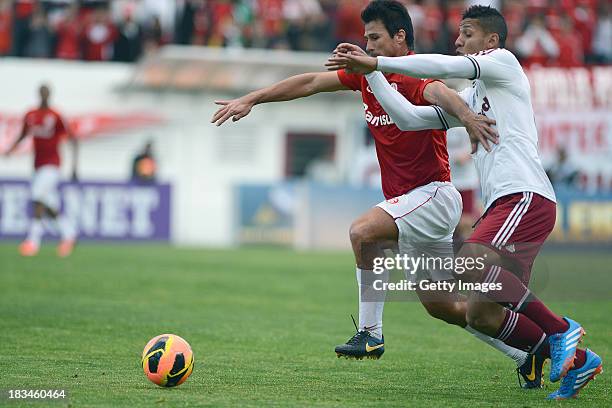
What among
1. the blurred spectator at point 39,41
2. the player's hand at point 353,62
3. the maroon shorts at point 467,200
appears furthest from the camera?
the blurred spectator at point 39,41

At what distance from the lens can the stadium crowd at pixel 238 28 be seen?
27953 mm

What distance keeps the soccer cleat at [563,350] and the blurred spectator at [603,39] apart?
2510 cm

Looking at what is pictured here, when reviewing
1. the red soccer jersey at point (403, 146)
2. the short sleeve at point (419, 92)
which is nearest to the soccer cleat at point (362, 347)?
the red soccer jersey at point (403, 146)

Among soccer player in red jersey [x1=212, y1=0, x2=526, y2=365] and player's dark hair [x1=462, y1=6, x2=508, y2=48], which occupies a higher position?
player's dark hair [x1=462, y1=6, x2=508, y2=48]

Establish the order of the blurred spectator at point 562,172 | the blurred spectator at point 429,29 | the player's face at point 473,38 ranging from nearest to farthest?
the player's face at point 473,38, the blurred spectator at point 562,172, the blurred spectator at point 429,29

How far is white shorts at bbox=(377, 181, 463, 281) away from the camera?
25.4 feet

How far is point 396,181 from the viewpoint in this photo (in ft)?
26.0

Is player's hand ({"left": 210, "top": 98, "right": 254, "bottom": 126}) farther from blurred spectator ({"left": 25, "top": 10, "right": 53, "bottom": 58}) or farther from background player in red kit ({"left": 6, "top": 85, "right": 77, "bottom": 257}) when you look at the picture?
blurred spectator ({"left": 25, "top": 10, "right": 53, "bottom": 58})

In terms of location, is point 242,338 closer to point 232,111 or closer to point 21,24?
point 232,111

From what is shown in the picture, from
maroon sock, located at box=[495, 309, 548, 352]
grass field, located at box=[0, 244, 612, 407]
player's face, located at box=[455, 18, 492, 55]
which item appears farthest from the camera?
player's face, located at box=[455, 18, 492, 55]

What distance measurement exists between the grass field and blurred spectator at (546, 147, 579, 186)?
321 inches

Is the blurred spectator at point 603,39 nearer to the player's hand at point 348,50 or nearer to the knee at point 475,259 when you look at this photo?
the knee at point 475,259

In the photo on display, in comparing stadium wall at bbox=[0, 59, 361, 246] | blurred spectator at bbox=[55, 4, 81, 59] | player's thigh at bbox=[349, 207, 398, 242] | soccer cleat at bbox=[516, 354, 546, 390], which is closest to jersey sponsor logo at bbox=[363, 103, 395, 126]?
player's thigh at bbox=[349, 207, 398, 242]

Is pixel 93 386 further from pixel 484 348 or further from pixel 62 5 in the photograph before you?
pixel 62 5
